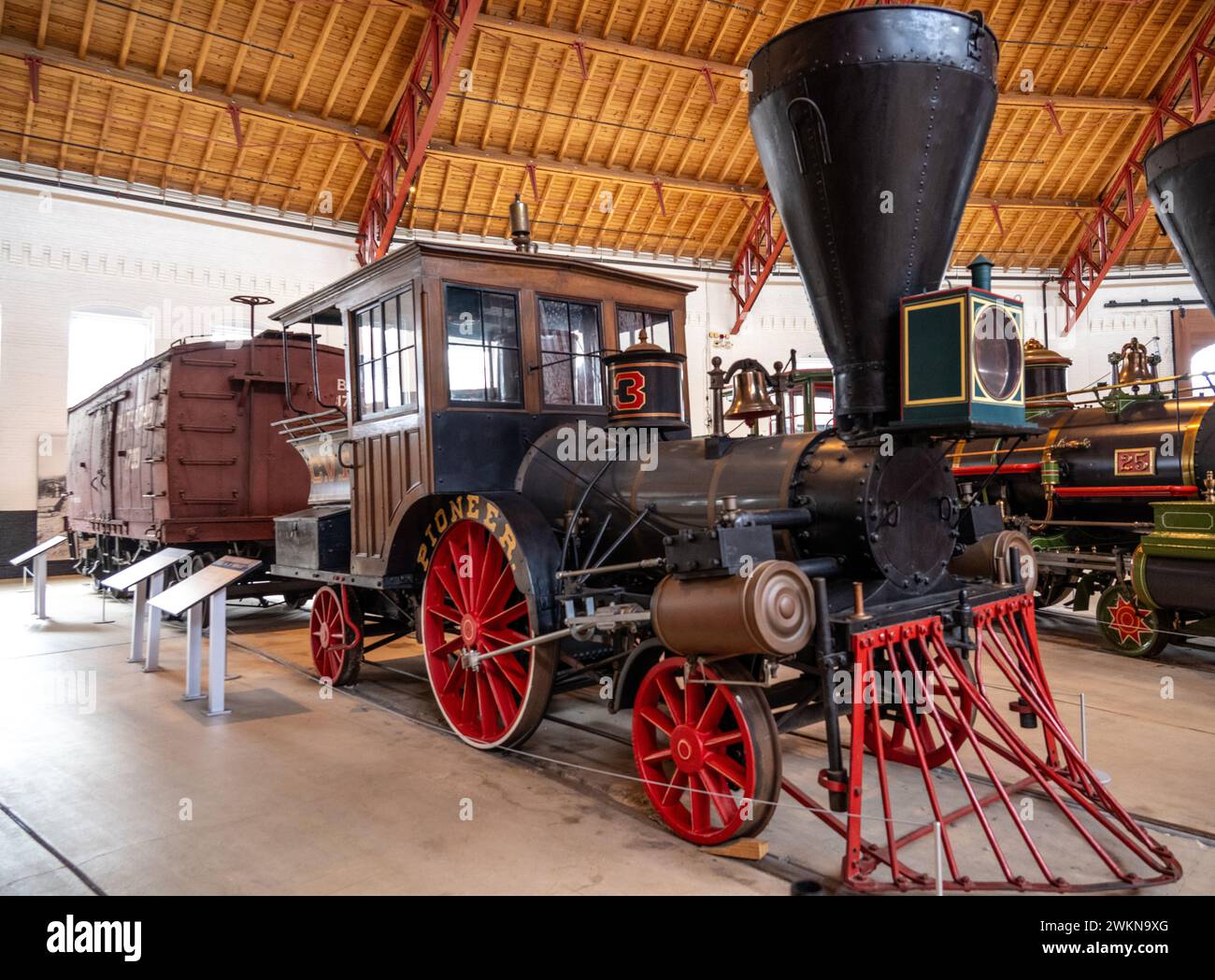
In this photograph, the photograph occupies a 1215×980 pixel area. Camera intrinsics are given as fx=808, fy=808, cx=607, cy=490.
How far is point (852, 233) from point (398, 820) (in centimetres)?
298

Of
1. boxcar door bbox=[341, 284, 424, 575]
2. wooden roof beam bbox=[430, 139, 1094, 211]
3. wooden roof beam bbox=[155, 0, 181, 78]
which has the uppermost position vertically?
wooden roof beam bbox=[155, 0, 181, 78]

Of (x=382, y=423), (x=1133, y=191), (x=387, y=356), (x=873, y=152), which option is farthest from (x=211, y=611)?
(x=1133, y=191)

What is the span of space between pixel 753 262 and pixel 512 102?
684 cm

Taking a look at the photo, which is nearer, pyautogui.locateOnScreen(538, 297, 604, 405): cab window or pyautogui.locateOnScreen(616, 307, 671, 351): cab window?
pyautogui.locateOnScreen(538, 297, 604, 405): cab window

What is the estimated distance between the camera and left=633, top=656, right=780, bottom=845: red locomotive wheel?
9.51 ft

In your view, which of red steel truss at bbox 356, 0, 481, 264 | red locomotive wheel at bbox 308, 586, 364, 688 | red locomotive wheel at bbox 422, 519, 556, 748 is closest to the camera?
red locomotive wheel at bbox 422, 519, 556, 748

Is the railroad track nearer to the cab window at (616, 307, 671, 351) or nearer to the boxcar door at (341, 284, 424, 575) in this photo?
the boxcar door at (341, 284, 424, 575)

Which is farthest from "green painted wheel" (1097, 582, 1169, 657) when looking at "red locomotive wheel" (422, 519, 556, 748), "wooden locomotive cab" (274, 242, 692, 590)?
"red locomotive wheel" (422, 519, 556, 748)

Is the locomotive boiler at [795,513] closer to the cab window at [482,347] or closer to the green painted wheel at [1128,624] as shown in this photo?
the cab window at [482,347]

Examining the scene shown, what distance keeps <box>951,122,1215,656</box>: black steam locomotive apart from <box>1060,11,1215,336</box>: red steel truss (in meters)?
8.74

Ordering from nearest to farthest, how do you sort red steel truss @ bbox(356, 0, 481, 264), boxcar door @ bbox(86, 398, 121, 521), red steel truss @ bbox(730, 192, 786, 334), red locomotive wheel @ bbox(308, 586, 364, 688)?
red locomotive wheel @ bbox(308, 586, 364, 688), boxcar door @ bbox(86, 398, 121, 521), red steel truss @ bbox(356, 0, 481, 264), red steel truss @ bbox(730, 192, 786, 334)

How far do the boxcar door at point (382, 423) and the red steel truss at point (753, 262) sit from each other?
45.1 ft

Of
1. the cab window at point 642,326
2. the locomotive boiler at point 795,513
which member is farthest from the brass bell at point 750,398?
the cab window at point 642,326
